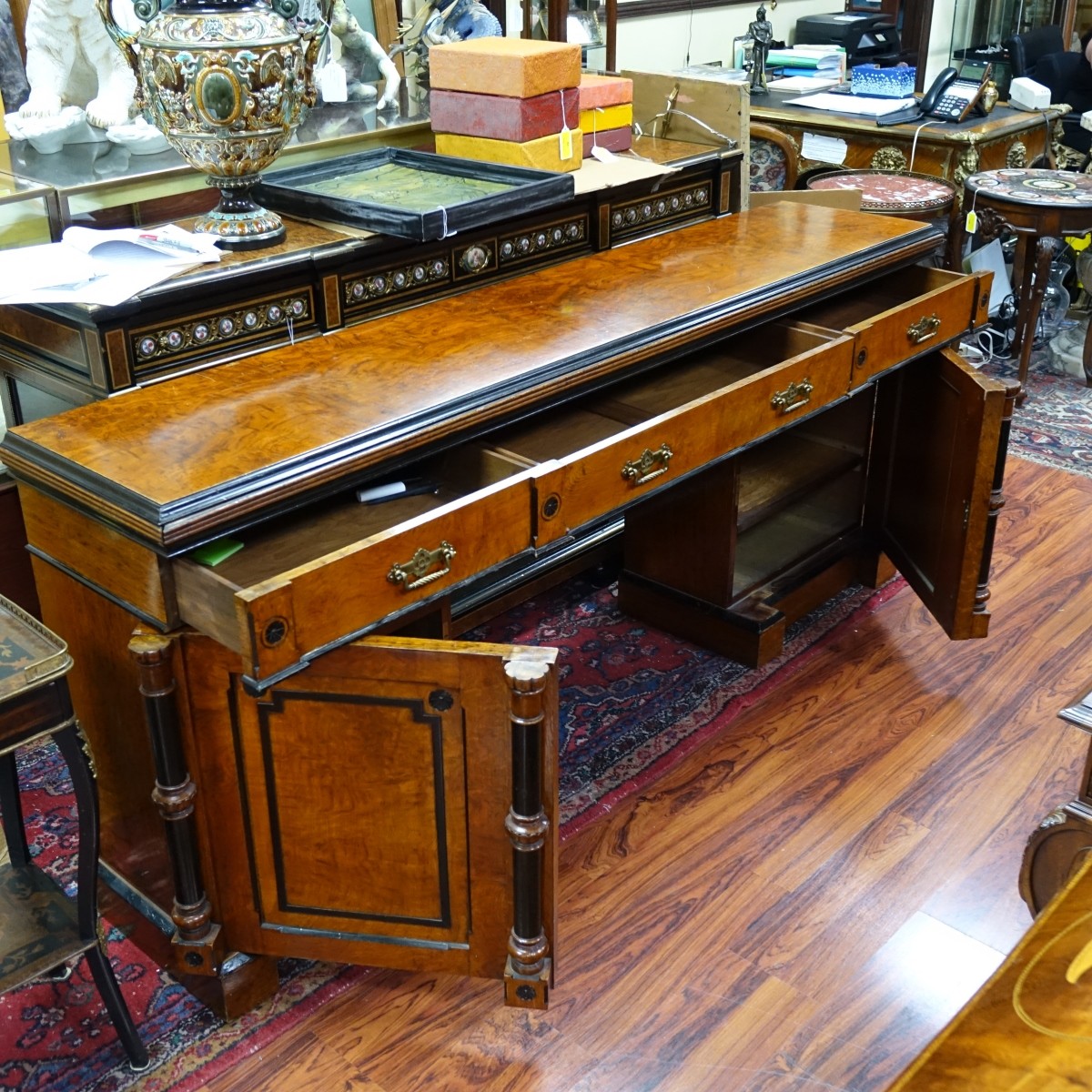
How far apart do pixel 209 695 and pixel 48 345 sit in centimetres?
58

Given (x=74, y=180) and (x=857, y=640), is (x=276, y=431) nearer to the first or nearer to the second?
(x=74, y=180)

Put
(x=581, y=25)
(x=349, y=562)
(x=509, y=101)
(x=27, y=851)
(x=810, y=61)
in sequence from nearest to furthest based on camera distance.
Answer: (x=349, y=562) → (x=27, y=851) → (x=509, y=101) → (x=581, y=25) → (x=810, y=61)

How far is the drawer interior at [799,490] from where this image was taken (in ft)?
8.86

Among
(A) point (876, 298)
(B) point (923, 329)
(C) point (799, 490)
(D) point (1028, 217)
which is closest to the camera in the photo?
(B) point (923, 329)

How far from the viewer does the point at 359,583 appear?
1.50m

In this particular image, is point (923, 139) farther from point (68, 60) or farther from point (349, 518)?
point (349, 518)

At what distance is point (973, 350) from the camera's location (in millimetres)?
4391

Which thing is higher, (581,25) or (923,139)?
(581,25)

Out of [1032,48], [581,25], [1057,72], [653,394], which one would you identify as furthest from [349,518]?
[1032,48]

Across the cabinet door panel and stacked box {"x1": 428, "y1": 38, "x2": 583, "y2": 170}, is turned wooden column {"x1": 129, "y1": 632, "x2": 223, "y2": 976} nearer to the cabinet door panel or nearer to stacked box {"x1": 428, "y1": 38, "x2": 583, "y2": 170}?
the cabinet door panel

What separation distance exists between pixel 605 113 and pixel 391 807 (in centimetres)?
144

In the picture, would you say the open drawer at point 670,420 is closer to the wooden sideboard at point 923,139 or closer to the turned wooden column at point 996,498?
the turned wooden column at point 996,498

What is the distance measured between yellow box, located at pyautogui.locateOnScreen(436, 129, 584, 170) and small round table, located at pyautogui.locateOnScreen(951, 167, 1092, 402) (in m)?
1.98

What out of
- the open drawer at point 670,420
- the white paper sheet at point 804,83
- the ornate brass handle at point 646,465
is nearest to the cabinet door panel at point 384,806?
the open drawer at point 670,420
